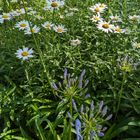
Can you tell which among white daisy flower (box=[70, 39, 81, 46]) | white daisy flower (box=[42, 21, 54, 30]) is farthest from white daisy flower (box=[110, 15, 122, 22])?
white daisy flower (box=[42, 21, 54, 30])

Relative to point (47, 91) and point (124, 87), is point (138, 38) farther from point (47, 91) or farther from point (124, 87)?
point (47, 91)

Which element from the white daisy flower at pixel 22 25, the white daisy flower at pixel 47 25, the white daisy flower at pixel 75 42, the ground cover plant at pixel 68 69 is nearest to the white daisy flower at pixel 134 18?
the ground cover plant at pixel 68 69

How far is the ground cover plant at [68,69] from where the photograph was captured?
281cm

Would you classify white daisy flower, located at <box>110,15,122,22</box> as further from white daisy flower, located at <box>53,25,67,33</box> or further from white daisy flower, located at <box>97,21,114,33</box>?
white daisy flower, located at <box>53,25,67,33</box>

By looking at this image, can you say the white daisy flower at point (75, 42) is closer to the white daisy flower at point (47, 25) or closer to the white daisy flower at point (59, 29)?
the white daisy flower at point (59, 29)

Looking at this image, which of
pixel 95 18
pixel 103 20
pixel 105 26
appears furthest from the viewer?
pixel 103 20

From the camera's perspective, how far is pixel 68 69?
10.4 feet

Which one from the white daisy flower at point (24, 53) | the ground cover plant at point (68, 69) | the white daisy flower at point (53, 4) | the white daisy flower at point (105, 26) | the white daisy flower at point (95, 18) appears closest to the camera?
the ground cover plant at point (68, 69)

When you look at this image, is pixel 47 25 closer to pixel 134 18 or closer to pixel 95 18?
pixel 95 18

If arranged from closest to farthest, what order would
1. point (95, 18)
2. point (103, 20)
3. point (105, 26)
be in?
1. point (105, 26)
2. point (95, 18)
3. point (103, 20)

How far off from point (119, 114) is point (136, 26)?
0.88m

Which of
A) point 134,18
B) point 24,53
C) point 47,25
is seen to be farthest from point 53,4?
point 134,18

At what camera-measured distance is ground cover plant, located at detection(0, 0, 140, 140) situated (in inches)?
111

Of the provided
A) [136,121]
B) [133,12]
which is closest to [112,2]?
[133,12]
